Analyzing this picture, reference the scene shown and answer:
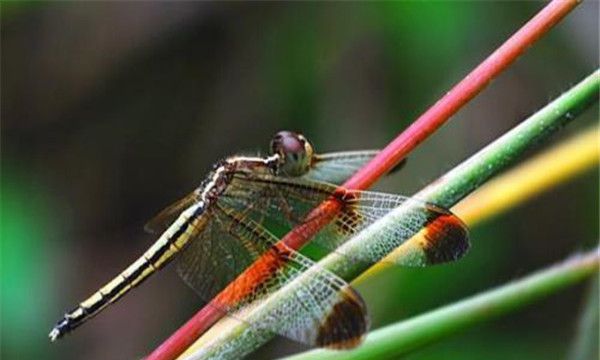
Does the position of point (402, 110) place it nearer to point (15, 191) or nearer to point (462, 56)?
point (462, 56)

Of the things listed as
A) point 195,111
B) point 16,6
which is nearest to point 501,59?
point 16,6

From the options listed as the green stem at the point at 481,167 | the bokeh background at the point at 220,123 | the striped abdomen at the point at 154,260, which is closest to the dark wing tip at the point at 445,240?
the green stem at the point at 481,167

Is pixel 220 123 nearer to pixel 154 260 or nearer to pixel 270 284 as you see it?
pixel 154 260

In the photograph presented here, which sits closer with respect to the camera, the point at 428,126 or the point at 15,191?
the point at 428,126

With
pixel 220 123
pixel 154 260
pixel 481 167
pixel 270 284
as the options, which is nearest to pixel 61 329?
pixel 154 260

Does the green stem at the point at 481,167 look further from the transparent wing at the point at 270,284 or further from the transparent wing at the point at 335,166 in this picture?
the transparent wing at the point at 335,166

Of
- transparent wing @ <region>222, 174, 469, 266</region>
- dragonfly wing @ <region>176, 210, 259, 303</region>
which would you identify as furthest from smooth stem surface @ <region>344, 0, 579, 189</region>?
dragonfly wing @ <region>176, 210, 259, 303</region>
